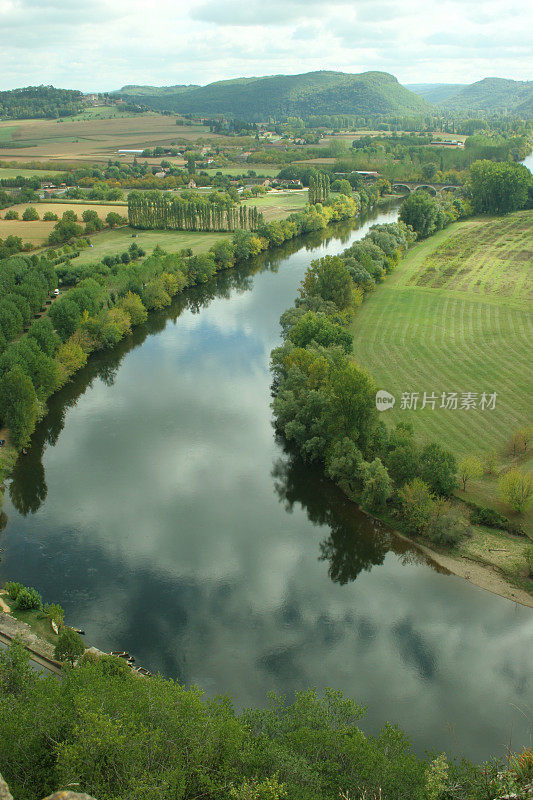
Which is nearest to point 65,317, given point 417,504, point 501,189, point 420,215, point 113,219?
point 417,504

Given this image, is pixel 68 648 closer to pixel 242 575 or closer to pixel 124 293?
pixel 242 575

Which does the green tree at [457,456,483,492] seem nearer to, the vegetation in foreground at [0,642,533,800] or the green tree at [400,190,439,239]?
the vegetation in foreground at [0,642,533,800]

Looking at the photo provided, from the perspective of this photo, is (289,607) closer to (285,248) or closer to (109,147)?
(285,248)

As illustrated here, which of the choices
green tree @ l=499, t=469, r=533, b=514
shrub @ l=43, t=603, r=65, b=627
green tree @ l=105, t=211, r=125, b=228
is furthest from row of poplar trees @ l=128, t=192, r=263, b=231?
shrub @ l=43, t=603, r=65, b=627

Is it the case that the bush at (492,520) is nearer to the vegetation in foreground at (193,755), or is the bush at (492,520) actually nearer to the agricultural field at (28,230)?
the vegetation in foreground at (193,755)

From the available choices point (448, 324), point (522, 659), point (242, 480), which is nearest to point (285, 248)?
point (448, 324)
